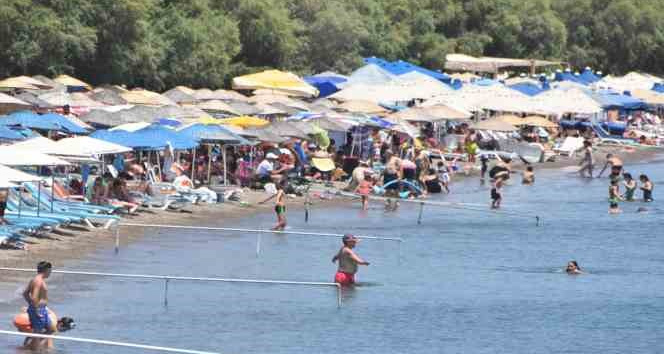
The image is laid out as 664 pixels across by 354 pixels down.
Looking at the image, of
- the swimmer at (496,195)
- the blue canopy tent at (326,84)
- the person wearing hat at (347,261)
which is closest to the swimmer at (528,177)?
the swimmer at (496,195)

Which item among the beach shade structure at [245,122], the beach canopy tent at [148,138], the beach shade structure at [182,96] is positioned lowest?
the beach canopy tent at [148,138]

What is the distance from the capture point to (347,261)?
26641 mm

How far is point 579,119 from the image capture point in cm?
6569

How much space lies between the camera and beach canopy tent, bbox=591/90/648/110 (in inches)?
2505

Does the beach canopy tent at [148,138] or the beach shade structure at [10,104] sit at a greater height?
the beach shade structure at [10,104]

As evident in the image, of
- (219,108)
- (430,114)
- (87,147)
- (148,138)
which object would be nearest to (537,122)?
(430,114)

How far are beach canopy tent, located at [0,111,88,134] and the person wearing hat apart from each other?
1374cm

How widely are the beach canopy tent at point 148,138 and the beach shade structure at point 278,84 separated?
59.2 feet

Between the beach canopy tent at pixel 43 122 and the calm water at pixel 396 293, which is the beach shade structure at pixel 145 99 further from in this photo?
the calm water at pixel 396 293

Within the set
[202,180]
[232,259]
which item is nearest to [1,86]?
[202,180]

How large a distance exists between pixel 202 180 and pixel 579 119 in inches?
1169

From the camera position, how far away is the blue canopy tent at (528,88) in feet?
197

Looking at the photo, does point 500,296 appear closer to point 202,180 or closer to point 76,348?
point 76,348

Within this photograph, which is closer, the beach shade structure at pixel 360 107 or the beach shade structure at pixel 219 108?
the beach shade structure at pixel 219 108
